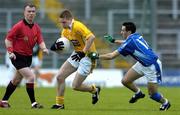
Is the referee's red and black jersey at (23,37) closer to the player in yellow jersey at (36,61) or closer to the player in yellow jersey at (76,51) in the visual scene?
the player in yellow jersey at (76,51)

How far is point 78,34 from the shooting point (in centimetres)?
1555

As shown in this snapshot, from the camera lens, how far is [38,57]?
30016 mm

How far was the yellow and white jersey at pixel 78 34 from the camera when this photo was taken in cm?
1546

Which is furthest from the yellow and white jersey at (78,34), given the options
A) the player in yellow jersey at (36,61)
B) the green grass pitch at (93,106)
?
the player in yellow jersey at (36,61)

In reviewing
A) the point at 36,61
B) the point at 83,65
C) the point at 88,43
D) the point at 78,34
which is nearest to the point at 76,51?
the point at 83,65

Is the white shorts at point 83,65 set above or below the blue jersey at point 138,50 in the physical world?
below

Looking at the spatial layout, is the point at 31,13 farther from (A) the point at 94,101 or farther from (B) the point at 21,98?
(B) the point at 21,98

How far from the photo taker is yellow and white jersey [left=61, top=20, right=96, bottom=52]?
50.7ft

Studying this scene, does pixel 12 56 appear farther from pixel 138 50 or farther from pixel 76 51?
pixel 138 50

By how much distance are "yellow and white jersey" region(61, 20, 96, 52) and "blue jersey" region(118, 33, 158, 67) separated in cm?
77

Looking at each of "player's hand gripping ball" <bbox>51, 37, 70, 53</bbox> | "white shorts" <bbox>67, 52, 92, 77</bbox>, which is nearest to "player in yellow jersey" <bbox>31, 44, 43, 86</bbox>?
"white shorts" <bbox>67, 52, 92, 77</bbox>

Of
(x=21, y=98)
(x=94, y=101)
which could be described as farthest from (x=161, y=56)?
(x=94, y=101)

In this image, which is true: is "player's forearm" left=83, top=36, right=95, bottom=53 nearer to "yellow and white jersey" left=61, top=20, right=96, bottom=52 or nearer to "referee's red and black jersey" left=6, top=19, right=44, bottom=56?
"yellow and white jersey" left=61, top=20, right=96, bottom=52

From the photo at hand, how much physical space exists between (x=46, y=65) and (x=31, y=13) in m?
17.1
